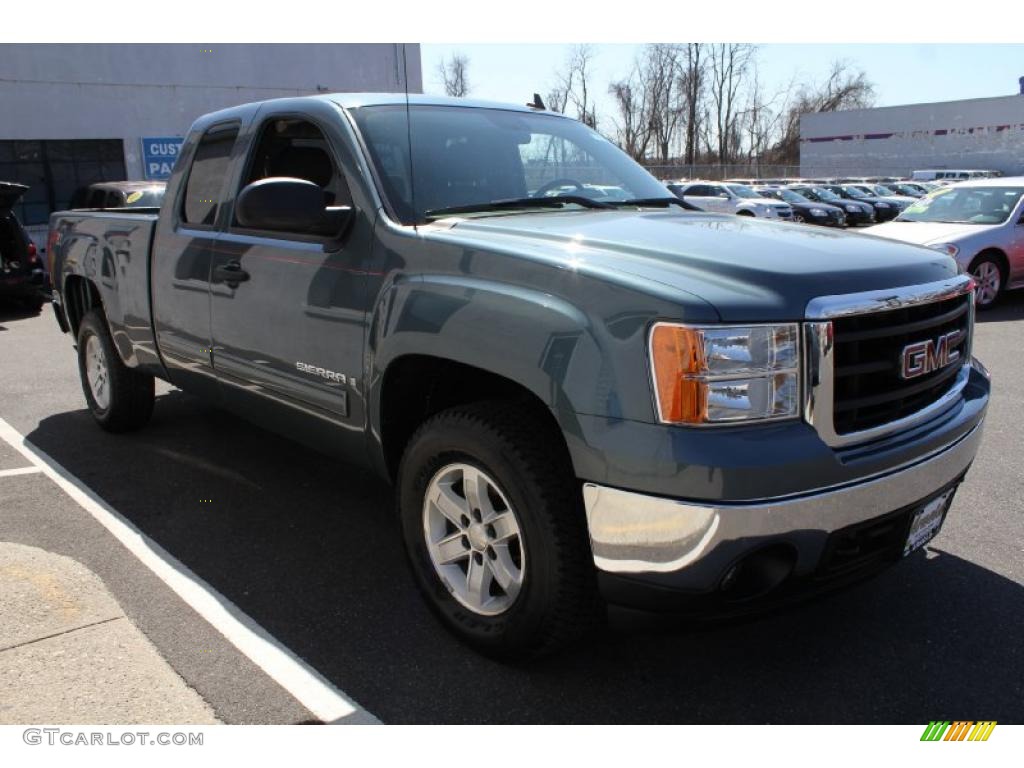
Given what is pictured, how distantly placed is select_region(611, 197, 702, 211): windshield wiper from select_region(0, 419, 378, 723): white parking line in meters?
2.23

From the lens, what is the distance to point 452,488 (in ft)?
9.74

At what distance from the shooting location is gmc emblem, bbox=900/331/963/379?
258cm

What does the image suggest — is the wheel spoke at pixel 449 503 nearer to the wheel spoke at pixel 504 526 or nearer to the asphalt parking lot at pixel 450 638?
the wheel spoke at pixel 504 526

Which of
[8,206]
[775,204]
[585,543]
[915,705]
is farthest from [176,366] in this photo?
[775,204]

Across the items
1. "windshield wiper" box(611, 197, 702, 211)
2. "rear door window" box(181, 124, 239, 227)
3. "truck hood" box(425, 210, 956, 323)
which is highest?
"rear door window" box(181, 124, 239, 227)

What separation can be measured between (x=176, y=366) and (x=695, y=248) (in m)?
3.07

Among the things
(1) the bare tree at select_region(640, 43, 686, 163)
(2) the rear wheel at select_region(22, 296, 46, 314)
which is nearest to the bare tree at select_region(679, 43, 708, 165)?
(1) the bare tree at select_region(640, 43, 686, 163)

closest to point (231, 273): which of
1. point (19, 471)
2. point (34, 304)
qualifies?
point (19, 471)

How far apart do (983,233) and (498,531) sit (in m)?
10.2

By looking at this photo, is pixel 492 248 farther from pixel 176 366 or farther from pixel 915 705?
pixel 176 366

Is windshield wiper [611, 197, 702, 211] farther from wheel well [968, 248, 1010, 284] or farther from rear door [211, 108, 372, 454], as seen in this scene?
wheel well [968, 248, 1010, 284]

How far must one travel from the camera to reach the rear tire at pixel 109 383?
5434 mm

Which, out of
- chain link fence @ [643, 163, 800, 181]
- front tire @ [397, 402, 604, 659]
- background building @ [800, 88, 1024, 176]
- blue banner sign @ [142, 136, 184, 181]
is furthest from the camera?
background building @ [800, 88, 1024, 176]

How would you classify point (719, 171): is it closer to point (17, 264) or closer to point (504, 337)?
point (17, 264)
